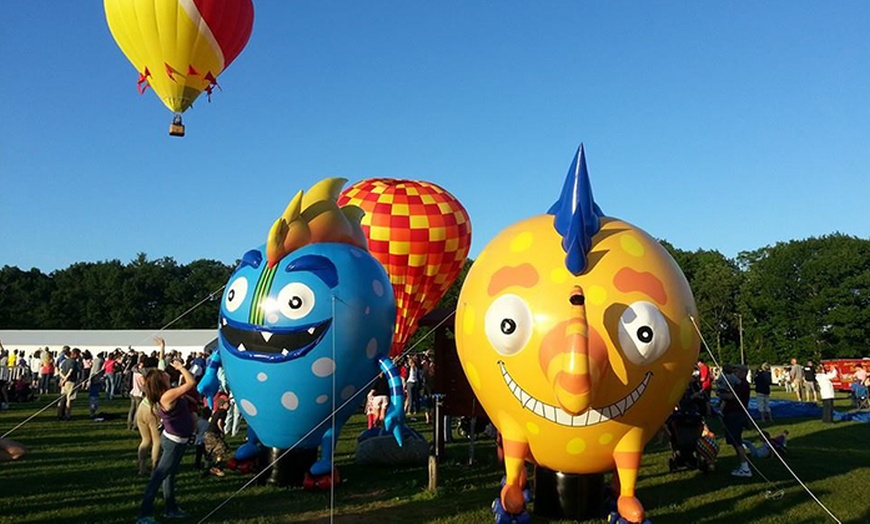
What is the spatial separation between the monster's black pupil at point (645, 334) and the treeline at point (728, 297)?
36.4 m

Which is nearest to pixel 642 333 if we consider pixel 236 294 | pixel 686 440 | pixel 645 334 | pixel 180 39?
→ pixel 645 334

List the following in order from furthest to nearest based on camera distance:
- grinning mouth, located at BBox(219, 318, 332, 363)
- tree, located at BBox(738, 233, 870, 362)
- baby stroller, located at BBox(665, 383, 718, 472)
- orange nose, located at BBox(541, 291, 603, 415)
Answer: tree, located at BBox(738, 233, 870, 362)
baby stroller, located at BBox(665, 383, 718, 472)
grinning mouth, located at BBox(219, 318, 332, 363)
orange nose, located at BBox(541, 291, 603, 415)

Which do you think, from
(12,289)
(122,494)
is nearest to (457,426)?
(122,494)

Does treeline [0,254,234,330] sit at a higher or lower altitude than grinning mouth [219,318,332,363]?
higher

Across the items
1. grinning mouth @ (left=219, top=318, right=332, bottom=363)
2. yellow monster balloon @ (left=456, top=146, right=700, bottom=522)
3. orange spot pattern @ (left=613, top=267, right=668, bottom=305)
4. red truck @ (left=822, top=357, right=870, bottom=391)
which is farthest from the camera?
red truck @ (left=822, top=357, right=870, bottom=391)

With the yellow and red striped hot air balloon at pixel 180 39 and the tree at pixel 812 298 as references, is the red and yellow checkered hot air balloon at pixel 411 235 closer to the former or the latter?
the yellow and red striped hot air balloon at pixel 180 39

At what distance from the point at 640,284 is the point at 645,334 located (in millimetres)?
421

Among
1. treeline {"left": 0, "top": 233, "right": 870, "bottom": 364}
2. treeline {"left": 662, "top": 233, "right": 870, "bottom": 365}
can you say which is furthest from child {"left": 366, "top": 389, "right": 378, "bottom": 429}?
treeline {"left": 662, "top": 233, "right": 870, "bottom": 365}

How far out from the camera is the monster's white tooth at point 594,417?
5.68 m

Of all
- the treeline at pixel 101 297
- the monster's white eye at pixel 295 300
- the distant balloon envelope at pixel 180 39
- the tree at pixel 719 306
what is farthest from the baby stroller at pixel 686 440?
the treeline at pixel 101 297

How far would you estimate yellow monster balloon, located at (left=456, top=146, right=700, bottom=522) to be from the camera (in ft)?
17.9

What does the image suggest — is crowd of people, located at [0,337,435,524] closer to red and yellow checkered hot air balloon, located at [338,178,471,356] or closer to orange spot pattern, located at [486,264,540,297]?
Answer: red and yellow checkered hot air balloon, located at [338,178,471,356]

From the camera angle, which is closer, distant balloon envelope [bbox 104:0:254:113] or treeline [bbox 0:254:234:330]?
distant balloon envelope [bbox 104:0:254:113]

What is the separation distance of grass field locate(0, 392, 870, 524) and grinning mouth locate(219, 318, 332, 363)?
4.95 ft
